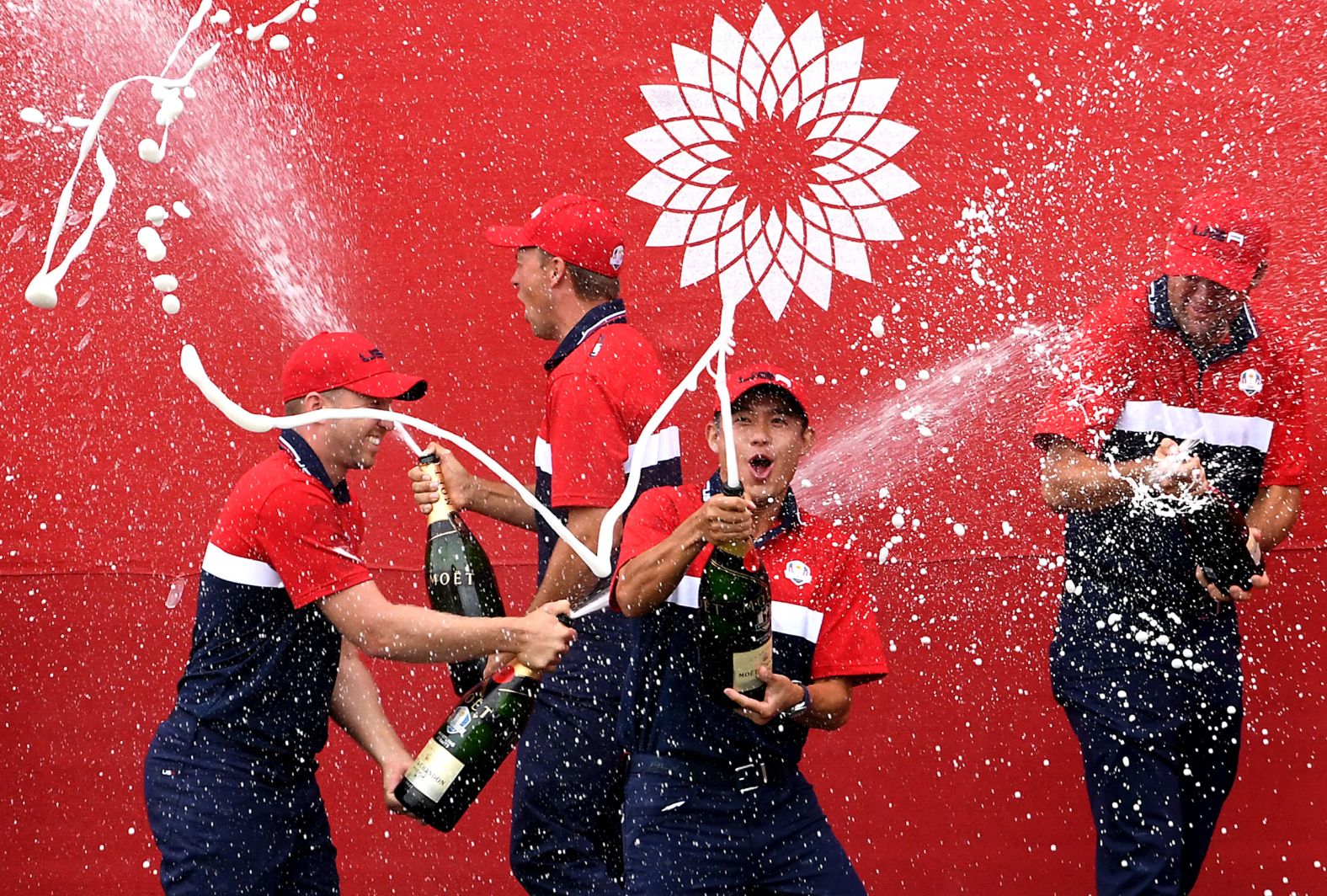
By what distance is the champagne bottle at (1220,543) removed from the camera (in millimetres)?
4059

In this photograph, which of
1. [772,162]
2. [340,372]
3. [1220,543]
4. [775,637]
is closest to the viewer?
[775,637]

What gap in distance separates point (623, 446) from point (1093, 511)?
1209 millimetres

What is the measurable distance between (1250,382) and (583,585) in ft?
5.84

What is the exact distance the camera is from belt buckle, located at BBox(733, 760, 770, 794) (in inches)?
138

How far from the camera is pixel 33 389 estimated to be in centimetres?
510

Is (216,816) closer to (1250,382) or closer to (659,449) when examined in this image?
(659,449)

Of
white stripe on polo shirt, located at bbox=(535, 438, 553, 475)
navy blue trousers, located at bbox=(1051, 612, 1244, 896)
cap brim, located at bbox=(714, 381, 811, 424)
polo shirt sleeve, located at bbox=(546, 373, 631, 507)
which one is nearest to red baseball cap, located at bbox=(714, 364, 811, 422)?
cap brim, located at bbox=(714, 381, 811, 424)

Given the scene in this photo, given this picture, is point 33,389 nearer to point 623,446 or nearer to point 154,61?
point 154,61

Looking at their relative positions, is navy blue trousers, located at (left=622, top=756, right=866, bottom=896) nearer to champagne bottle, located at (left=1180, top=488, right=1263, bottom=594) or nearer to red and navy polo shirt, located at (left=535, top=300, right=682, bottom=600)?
red and navy polo shirt, located at (left=535, top=300, right=682, bottom=600)

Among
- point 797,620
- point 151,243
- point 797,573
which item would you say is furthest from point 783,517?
point 151,243

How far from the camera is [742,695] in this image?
3367 mm

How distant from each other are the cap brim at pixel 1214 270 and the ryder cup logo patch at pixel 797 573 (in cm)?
130

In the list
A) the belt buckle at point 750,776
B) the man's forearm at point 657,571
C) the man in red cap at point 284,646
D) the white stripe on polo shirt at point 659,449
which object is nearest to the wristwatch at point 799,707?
the belt buckle at point 750,776

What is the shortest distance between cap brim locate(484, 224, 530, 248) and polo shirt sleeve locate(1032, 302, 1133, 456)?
4.78 feet
